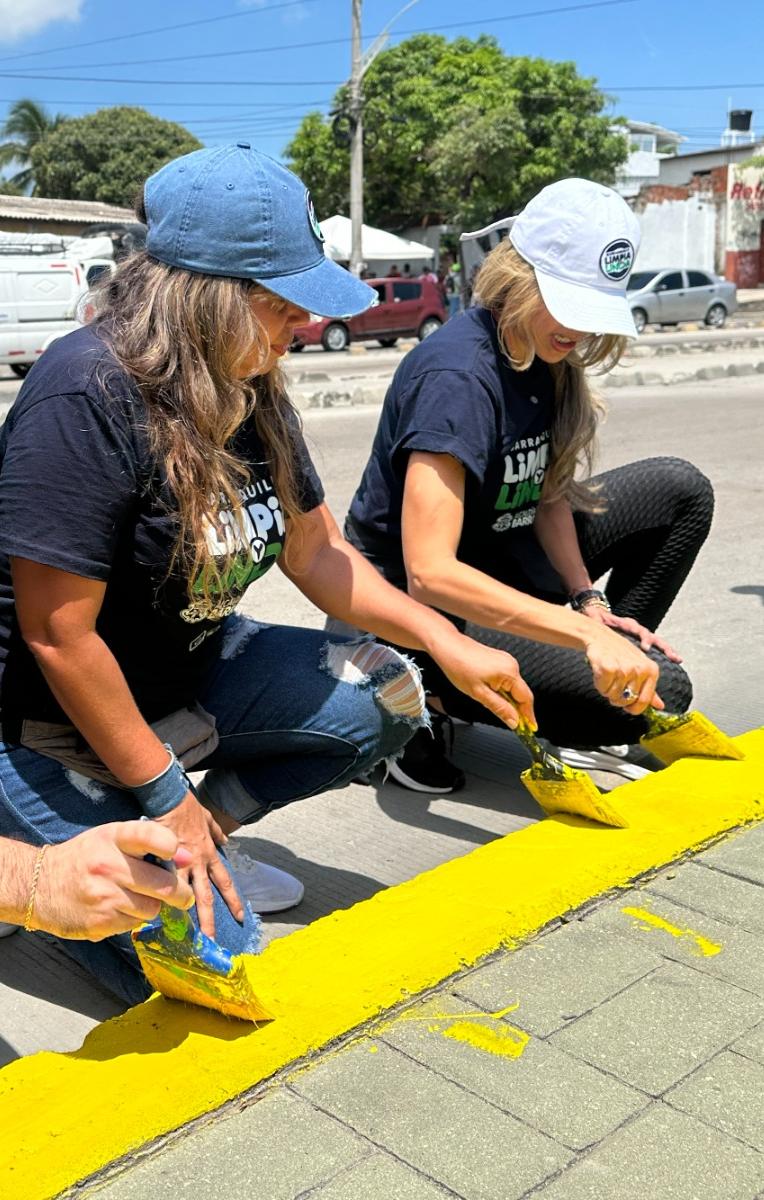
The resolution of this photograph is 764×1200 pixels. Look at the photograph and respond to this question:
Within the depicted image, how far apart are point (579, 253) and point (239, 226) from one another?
1075 millimetres

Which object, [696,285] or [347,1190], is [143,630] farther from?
[696,285]

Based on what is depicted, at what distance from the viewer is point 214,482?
83.4 inches

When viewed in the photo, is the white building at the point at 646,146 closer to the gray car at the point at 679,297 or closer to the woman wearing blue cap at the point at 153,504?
the gray car at the point at 679,297

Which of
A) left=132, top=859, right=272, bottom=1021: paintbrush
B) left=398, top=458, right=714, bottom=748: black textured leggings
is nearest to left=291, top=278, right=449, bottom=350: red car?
left=398, top=458, right=714, bottom=748: black textured leggings

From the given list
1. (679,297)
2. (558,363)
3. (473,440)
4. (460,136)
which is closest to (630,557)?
(558,363)

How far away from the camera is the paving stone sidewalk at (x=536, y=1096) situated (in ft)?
5.31

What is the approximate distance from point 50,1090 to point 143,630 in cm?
80

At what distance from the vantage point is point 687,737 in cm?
306

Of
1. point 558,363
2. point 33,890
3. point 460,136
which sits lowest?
point 33,890

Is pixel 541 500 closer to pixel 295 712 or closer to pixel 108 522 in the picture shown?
pixel 295 712

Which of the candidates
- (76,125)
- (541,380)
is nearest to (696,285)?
(541,380)

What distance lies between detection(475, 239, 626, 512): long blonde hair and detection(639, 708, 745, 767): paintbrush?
665mm

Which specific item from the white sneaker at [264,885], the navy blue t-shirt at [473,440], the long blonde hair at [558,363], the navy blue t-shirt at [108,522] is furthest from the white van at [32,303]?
the navy blue t-shirt at [108,522]

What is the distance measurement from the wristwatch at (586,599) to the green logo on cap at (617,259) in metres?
0.87
